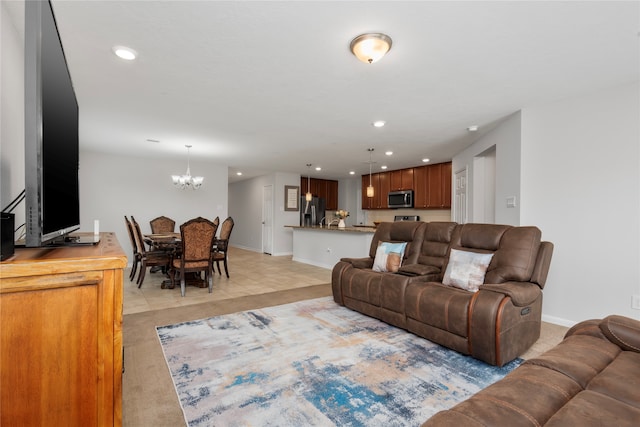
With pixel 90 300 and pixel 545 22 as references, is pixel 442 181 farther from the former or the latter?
pixel 90 300

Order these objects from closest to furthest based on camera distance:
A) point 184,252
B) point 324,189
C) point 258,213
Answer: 1. point 184,252
2. point 258,213
3. point 324,189

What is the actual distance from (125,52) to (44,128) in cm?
158

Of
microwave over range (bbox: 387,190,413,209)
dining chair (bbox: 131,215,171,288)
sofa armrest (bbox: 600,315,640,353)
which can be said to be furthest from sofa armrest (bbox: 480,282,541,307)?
microwave over range (bbox: 387,190,413,209)

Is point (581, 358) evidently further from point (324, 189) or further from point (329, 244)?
point (324, 189)

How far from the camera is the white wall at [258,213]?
8.59 meters

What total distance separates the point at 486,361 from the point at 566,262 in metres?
1.73

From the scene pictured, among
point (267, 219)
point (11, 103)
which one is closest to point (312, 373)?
point (11, 103)

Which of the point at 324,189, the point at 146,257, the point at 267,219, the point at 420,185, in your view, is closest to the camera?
the point at 146,257

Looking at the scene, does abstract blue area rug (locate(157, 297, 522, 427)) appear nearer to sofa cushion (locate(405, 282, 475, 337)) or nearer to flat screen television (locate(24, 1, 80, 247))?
sofa cushion (locate(405, 282, 475, 337))

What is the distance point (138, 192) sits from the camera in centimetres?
642

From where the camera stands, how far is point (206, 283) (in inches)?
190

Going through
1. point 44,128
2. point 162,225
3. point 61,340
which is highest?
point 44,128

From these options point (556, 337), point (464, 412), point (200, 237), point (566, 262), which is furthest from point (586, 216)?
point (200, 237)

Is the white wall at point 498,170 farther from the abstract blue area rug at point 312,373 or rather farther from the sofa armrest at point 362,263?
the abstract blue area rug at point 312,373
